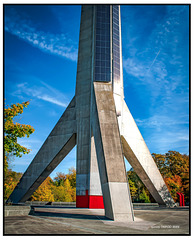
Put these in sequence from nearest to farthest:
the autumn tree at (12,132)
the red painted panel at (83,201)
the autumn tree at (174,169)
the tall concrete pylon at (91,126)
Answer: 1. the autumn tree at (12,132)
2. the red painted panel at (83,201)
3. the tall concrete pylon at (91,126)
4. the autumn tree at (174,169)

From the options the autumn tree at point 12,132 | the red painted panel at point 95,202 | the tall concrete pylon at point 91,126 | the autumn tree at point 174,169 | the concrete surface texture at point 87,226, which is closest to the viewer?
the concrete surface texture at point 87,226

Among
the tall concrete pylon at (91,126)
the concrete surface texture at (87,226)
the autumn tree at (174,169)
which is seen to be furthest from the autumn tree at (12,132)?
the autumn tree at (174,169)

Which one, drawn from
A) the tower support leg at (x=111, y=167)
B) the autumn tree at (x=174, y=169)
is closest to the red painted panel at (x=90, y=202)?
the tower support leg at (x=111, y=167)

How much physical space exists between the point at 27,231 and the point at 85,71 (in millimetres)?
15844

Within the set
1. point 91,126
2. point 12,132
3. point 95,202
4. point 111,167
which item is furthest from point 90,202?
point 12,132

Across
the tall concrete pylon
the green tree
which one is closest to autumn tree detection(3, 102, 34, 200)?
the green tree

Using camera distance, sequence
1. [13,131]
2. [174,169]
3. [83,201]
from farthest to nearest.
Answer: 1. [174,169]
2. [83,201]
3. [13,131]

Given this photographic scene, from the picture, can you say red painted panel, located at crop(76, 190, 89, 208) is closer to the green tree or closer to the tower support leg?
the tower support leg

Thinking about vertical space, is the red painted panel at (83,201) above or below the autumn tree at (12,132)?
below

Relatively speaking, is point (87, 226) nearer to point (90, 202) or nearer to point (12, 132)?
point (12, 132)

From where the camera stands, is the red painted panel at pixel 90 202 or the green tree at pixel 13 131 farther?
the red painted panel at pixel 90 202

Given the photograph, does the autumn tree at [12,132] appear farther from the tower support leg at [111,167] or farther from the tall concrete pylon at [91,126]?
the tall concrete pylon at [91,126]

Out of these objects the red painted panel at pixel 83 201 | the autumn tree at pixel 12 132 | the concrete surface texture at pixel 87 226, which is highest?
the autumn tree at pixel 12 132

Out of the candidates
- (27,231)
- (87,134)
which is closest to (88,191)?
(87,134)
